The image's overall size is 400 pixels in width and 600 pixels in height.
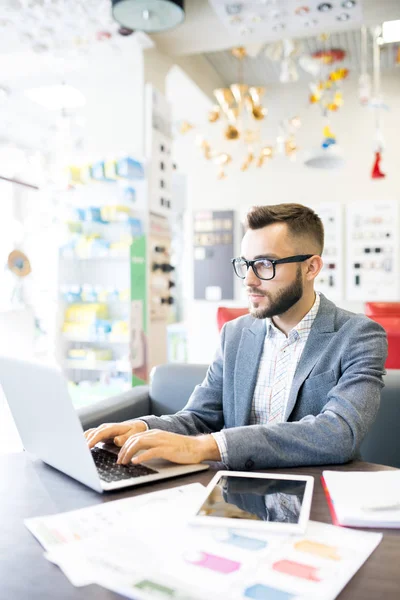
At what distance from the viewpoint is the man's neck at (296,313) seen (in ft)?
5.53

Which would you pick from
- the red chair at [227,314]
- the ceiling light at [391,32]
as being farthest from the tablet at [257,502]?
the ceiling light at [391,32]

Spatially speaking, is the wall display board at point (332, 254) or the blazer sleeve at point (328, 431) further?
the wall display board at point (332, 254)

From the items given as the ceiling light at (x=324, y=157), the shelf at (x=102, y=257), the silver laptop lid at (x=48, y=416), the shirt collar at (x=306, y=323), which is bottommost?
the silver laptop lid at (x=48, y=416)

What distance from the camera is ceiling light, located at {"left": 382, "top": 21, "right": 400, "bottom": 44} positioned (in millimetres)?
5281

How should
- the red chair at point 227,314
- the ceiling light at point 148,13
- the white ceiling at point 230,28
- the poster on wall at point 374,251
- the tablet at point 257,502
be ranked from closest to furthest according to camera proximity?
the tablet at point 257,502
the red chair at point 227,314
the ceiling light at point 148,13
the white ceiling at point 230,28
the poster on wall at point 374,251

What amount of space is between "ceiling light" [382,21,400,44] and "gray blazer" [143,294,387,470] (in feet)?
15.3

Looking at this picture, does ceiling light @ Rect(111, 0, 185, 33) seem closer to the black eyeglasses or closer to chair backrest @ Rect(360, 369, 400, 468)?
the black eyeglasses

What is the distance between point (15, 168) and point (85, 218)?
379cm

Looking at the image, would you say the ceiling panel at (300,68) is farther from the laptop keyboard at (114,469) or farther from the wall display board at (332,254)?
the laptop keyboard at (114,469)

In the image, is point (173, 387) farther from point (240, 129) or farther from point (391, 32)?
point (240, 129)

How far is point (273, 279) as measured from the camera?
5.26ft

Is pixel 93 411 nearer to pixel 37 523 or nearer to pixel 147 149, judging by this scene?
pixel 37 523

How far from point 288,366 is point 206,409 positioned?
293mm

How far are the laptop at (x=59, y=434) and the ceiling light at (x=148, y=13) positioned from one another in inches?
131
